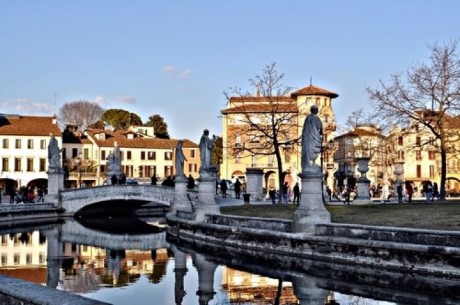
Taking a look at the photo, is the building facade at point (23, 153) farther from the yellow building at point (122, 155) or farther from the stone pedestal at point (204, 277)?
the stone pedestal at point (204, 277)

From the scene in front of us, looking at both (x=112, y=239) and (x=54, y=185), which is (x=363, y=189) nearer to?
(x=112, y=239)

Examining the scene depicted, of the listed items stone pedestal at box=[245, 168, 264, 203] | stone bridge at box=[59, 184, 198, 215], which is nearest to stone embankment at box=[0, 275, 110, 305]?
stone pedestal at box=[245, 168, 264, 203]

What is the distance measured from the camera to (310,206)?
19.1m

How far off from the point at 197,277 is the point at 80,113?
8751 cm

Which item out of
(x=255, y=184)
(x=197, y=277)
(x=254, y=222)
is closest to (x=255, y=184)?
(x=255, y=184)

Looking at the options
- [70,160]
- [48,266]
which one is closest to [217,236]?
[48,266]

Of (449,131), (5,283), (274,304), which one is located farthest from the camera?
(449,131)

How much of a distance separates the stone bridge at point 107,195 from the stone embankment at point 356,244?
19.3 meters

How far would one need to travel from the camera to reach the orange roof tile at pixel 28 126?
8206 cm

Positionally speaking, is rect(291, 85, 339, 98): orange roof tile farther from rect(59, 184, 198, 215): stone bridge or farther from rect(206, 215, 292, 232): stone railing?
rect(206, 215, 292, 232): stone railing

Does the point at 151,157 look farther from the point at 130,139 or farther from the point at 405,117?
the point at 405,117

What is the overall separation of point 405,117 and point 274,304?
23.3 meters

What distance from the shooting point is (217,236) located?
24141 mm

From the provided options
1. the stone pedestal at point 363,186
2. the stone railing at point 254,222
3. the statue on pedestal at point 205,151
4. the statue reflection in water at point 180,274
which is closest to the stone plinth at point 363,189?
the stone pedestal at point 363,186
